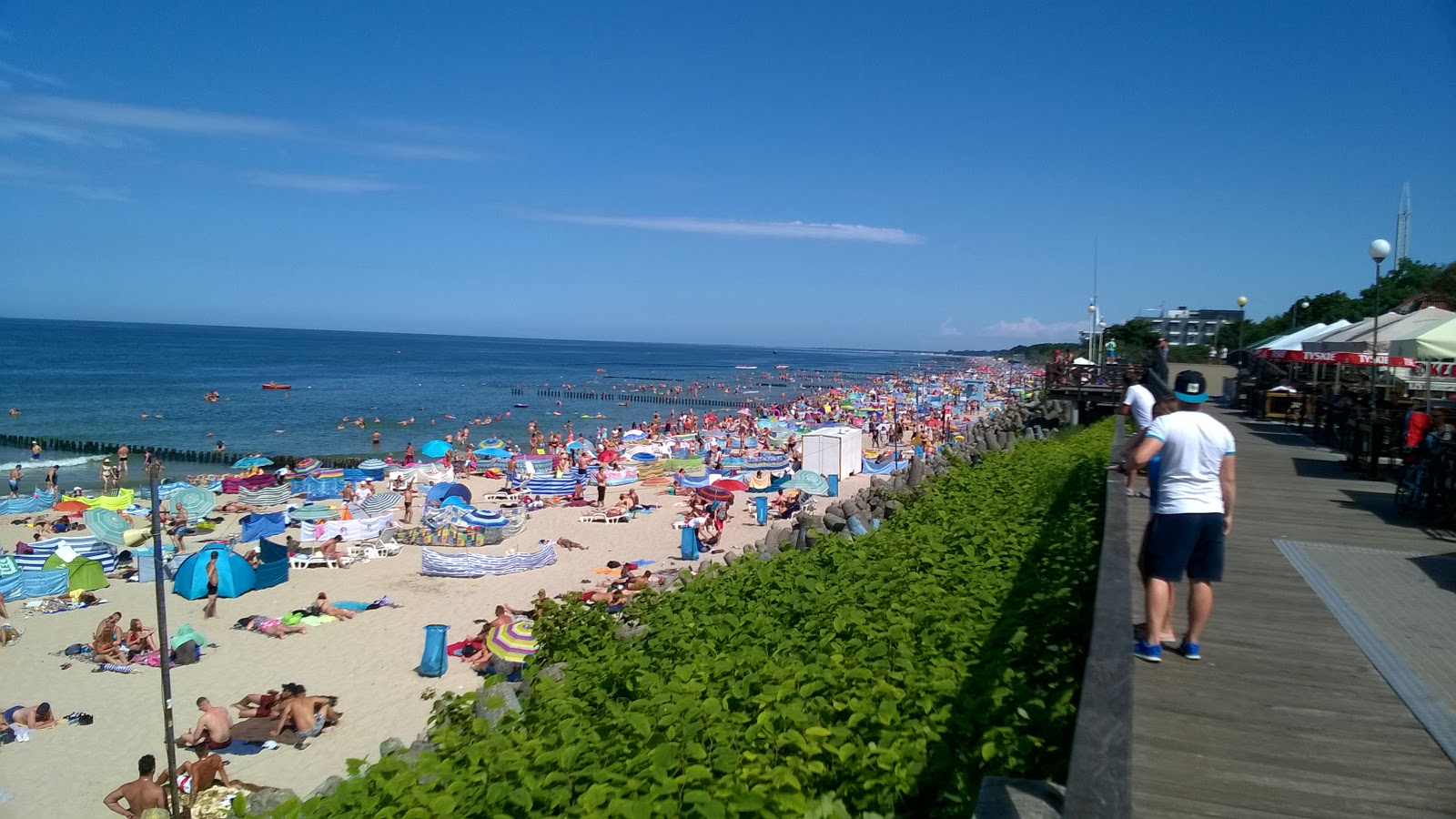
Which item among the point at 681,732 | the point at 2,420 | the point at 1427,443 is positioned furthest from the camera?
the point at 2,420

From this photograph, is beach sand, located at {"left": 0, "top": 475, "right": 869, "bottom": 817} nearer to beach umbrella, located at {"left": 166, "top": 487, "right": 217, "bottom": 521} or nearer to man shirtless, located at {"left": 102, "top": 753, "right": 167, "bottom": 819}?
man shirtless, located at {"left": 102, "top": 753, "right": 167, "bottom": 819}

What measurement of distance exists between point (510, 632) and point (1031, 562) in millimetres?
7604

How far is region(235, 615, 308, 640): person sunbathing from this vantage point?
1299 cm

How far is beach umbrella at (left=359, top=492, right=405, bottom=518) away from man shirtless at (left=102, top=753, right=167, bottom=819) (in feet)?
44.4

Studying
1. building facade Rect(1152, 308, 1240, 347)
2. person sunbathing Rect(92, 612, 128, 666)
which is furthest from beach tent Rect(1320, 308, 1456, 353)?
building facade Rect(1152, 308, 1240, 347)

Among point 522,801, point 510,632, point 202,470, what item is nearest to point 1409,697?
point 522,801

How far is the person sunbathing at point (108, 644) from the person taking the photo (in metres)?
Answer: 11.8

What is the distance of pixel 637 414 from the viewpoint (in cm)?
5866

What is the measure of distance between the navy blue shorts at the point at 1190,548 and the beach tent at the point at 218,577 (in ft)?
50.2

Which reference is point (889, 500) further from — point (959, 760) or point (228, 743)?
point (959, 760)

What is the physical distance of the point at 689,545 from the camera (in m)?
17.4

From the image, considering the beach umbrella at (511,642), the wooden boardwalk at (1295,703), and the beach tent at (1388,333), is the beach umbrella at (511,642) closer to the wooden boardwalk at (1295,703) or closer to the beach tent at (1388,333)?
the wooden boardwalk at (1295,703)

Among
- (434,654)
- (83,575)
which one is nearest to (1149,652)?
(434,654)

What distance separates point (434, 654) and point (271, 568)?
613cm
